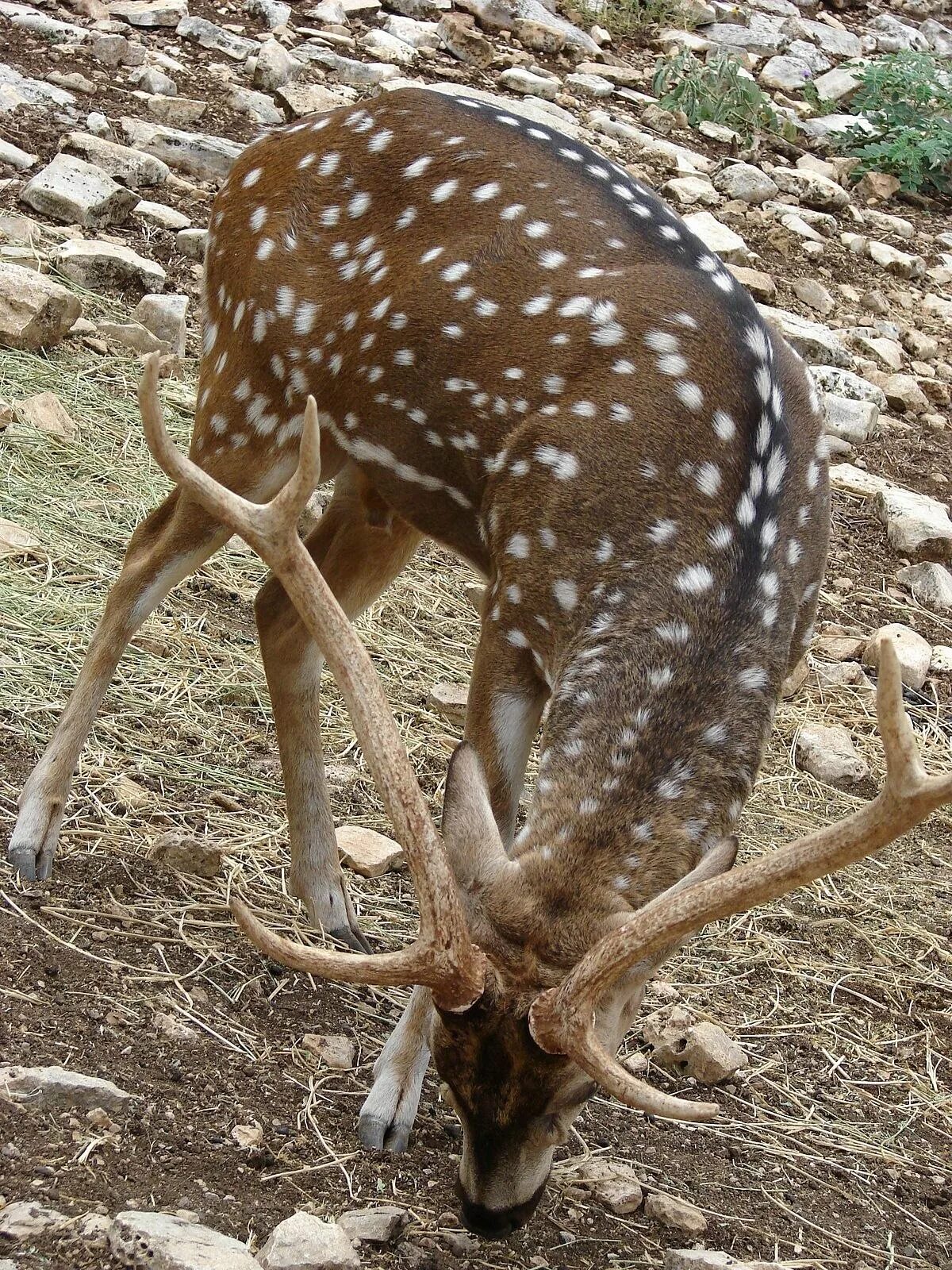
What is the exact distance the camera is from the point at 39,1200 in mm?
2955

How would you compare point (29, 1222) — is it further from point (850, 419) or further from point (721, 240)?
point (721, 240)

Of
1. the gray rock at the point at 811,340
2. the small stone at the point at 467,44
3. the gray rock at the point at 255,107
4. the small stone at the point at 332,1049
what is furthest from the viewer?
the small stone at the point at 467,44

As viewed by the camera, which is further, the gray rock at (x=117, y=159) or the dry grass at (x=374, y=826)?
the gray rock at (x=117, y=159)

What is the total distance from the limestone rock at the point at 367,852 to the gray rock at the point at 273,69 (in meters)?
6.42

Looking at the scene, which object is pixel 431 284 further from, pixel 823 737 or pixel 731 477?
pixel 823 737

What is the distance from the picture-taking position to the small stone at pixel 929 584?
727 centimetres

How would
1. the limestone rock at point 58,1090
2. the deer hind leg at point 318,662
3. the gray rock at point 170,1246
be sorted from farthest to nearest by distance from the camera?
the deer hind leg at point 318,662, the limestone rock at point 58,1090, the gray rock at point 170,1246

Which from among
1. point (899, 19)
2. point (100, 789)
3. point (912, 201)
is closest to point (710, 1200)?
point (100, 789)

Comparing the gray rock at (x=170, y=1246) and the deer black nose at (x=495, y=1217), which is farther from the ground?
the gray rock at (x=170, y=1246)

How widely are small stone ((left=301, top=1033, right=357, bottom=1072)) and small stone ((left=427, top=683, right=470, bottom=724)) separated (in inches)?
77.8

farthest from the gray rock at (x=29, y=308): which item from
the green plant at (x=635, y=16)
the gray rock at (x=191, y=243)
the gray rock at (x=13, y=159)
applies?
the green plant at (x=635, y=16)

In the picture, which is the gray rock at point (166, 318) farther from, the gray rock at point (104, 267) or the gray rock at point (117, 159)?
the gray rock at point (117, 159)

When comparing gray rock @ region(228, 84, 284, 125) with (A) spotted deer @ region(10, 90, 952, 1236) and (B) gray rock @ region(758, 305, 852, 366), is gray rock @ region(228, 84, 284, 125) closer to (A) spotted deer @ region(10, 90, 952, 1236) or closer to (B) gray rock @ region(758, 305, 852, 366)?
(B) gray rock @ region(758, 305, 852, 366)

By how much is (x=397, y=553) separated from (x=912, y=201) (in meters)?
8.32
